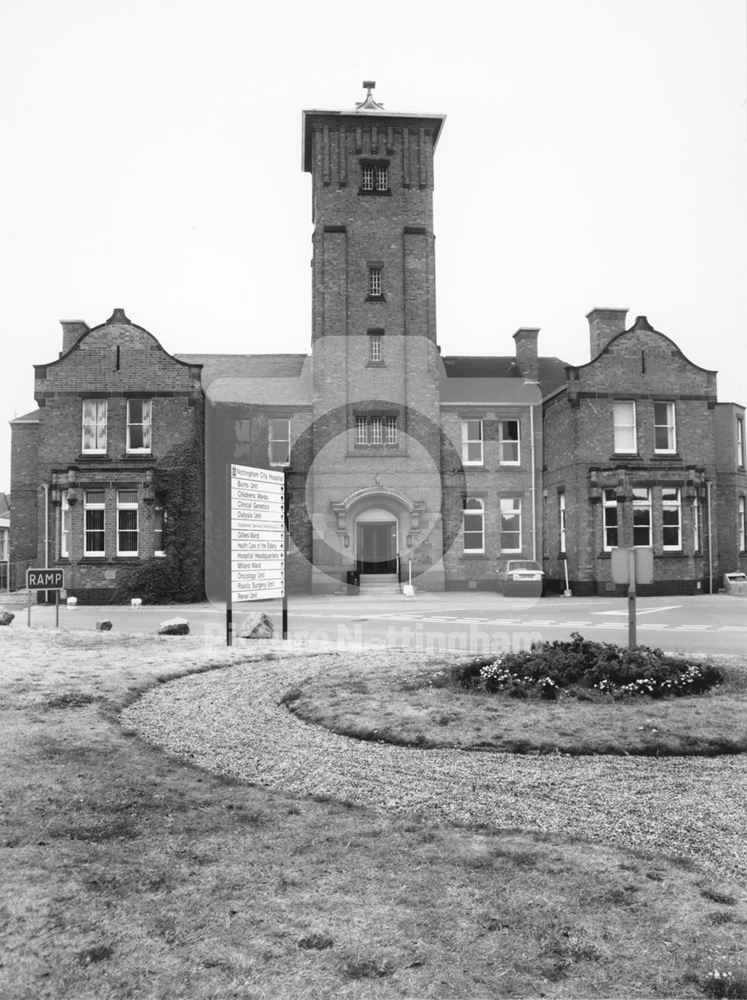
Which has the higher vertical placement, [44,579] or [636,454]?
[636,454]

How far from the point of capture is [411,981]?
3270mm

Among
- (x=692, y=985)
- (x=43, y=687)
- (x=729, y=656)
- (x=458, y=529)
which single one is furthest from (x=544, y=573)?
(x=692, y=985)

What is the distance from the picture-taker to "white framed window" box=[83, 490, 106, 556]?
32781 millimetres

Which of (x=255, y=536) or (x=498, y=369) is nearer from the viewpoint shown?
(x=255, y=536)

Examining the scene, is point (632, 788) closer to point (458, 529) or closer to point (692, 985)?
point (692, 985)

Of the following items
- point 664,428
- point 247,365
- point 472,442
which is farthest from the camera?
point 247,365

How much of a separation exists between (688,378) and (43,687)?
3161 centimetres

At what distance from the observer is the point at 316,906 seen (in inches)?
155

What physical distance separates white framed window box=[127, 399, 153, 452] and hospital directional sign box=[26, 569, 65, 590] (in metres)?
14.3

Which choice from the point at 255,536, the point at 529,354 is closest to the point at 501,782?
the point at 255,536

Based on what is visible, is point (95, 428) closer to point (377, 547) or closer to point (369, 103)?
point (377, 547)

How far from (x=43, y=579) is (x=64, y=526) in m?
14.0

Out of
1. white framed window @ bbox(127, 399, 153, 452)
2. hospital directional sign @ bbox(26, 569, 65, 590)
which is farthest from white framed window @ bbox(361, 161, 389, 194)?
hospital directional sign @ bbox(26, 569, 65, 590)

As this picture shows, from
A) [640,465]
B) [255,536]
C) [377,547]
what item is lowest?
[377,547]
